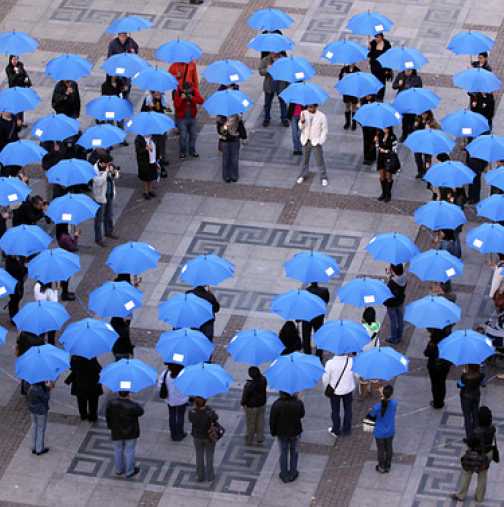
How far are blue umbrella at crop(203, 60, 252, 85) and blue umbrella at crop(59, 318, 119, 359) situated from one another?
10.2 meters

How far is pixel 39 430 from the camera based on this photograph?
3250cm

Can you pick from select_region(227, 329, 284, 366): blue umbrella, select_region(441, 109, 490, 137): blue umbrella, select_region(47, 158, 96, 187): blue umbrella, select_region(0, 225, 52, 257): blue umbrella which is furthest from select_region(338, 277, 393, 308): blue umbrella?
select_region(47, 158, 96, 187): blue umbrella

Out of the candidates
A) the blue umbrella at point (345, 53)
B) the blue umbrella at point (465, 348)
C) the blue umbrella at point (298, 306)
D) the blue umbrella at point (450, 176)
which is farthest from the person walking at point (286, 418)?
the blue umbrella at point (345, 53)

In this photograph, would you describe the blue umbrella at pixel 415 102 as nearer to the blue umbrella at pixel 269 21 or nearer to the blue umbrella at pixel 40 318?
the blue umbrella at pixel 269 21

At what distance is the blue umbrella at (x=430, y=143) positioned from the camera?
38219 mm

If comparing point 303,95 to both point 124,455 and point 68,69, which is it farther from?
point 124,455

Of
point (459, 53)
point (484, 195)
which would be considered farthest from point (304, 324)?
point (459, 53)

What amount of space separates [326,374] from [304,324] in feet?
8.56

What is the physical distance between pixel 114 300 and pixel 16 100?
28.1 ft

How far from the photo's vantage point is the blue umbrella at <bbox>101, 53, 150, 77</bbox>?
42000 mm

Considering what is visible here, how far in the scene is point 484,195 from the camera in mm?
40594

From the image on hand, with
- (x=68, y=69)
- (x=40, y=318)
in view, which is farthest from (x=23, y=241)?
(x=68, y=69)

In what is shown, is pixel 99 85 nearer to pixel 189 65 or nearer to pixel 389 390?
pixel 189 65

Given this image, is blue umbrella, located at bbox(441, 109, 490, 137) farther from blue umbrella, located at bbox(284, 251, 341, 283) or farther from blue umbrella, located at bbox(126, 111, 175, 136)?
blue umbrella, located at bbox(284, 251, 341, 283)
